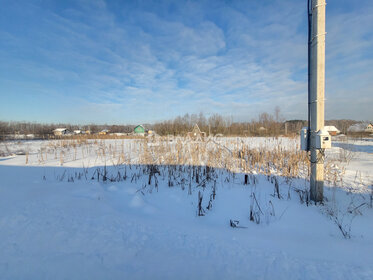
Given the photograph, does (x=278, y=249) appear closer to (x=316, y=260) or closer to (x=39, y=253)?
(x=316, y=260)

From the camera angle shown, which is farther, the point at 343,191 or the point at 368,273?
the point at 343,191

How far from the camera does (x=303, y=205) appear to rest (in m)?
2.52

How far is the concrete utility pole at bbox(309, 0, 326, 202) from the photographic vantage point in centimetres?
244

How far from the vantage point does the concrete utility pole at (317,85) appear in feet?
7.99

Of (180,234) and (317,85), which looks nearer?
(180,234)

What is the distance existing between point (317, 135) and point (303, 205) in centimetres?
103

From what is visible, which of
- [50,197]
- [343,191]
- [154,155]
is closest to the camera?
[50,197]

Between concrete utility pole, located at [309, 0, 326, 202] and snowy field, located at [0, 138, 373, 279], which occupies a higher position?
concrete utility pole, located at [309, 0, 326, 202]

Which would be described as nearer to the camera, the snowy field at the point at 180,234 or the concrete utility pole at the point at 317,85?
the snowy field at the point at 180,234

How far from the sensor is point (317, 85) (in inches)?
96.4

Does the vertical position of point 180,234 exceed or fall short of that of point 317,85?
it falls short

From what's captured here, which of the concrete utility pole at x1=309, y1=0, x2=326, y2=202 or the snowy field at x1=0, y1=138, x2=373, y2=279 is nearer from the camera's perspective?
the snowy field at x1=0, y1=138, x2=373, y2=279

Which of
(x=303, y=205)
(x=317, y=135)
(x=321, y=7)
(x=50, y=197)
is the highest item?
(x=321, y=7)

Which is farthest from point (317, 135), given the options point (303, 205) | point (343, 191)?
point (343, 191)
